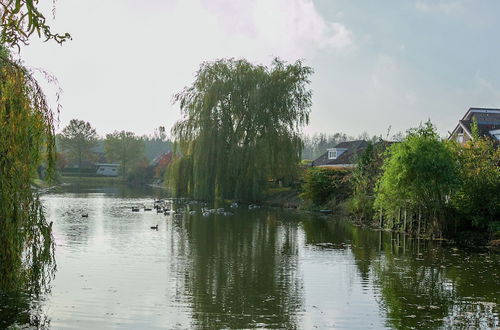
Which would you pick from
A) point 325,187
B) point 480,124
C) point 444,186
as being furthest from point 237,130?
point 444,186

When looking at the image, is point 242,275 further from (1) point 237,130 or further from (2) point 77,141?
(2) point 77,141

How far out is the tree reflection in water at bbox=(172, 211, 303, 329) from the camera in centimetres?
1277

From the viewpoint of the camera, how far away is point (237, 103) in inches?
1934

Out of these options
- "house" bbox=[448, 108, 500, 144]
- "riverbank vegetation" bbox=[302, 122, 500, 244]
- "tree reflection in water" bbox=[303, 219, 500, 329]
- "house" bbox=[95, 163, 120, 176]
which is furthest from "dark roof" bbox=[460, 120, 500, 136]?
"house" bbox=[95, 163, 120, 176]

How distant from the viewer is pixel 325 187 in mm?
43625

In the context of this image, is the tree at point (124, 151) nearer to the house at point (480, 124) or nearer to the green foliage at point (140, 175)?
the green foliage at point (140, 175)

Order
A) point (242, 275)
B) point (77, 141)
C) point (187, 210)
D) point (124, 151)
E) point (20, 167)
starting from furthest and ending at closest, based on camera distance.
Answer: point (77, 141) → point (124, 151) → point (187, 210) → point (242, 275) → point (20, 167)

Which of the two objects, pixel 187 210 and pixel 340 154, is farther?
pixel 340 154

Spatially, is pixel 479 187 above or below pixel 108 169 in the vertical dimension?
below

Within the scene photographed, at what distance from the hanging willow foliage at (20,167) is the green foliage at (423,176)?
19406mm

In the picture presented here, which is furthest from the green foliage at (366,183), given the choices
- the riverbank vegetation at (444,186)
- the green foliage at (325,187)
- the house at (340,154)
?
the house at (340,154)

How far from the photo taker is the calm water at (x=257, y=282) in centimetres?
1255

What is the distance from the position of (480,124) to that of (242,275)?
132ft

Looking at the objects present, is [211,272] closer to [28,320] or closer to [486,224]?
[28,320]
